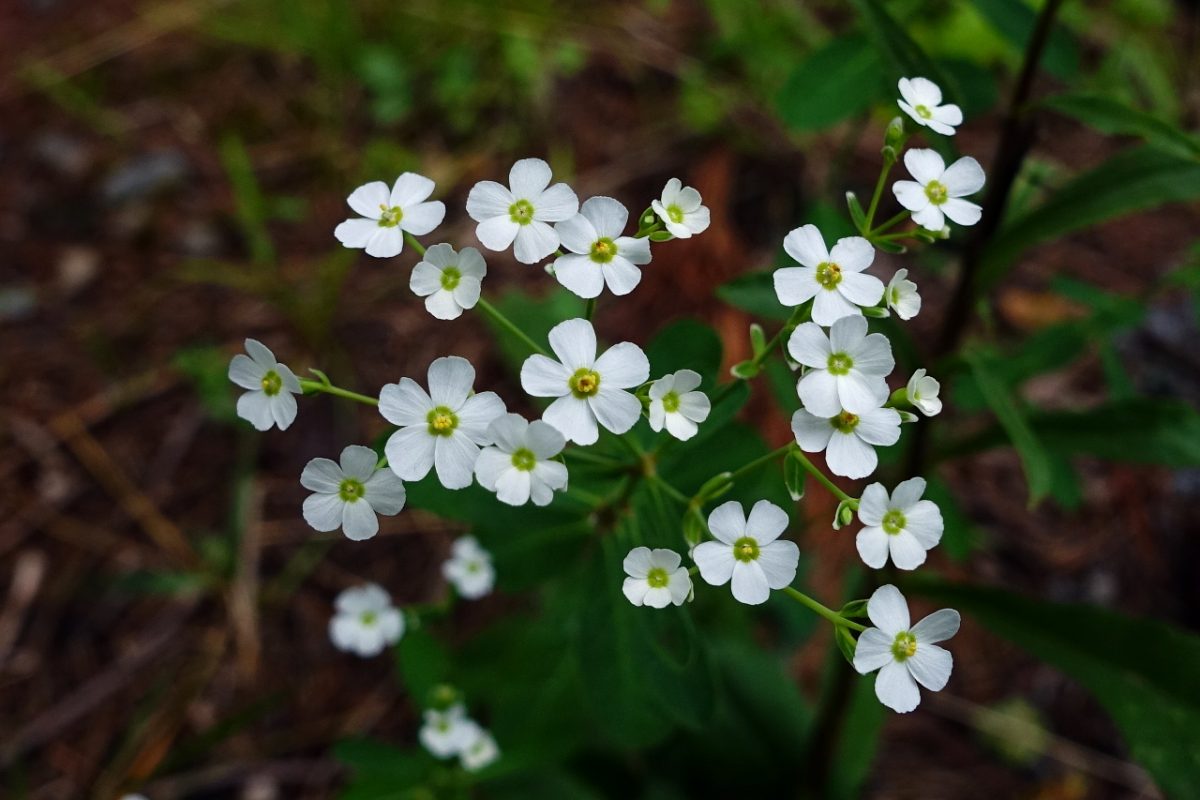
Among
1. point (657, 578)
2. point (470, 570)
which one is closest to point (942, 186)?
point (657, 578)

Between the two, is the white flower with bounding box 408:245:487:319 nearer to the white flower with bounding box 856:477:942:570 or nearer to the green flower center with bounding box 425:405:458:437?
the green flower center with bounding box 425:405:458:437

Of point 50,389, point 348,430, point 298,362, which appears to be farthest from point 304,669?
point 50,389

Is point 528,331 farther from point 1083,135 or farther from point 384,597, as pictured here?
point 1083,135

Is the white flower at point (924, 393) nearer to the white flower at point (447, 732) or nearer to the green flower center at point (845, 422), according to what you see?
the green flower center at point (845, 422)

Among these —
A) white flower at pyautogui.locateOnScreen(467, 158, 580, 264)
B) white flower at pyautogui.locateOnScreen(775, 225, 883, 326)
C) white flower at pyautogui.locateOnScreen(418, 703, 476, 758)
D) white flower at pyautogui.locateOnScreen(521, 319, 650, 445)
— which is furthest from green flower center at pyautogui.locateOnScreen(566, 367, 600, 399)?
white flower at pyautogui.locateOnScreen(418, 703, 476, 758)

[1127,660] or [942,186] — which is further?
[1127,660]

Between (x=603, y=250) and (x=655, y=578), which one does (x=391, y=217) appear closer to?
(x=603, y=250)
